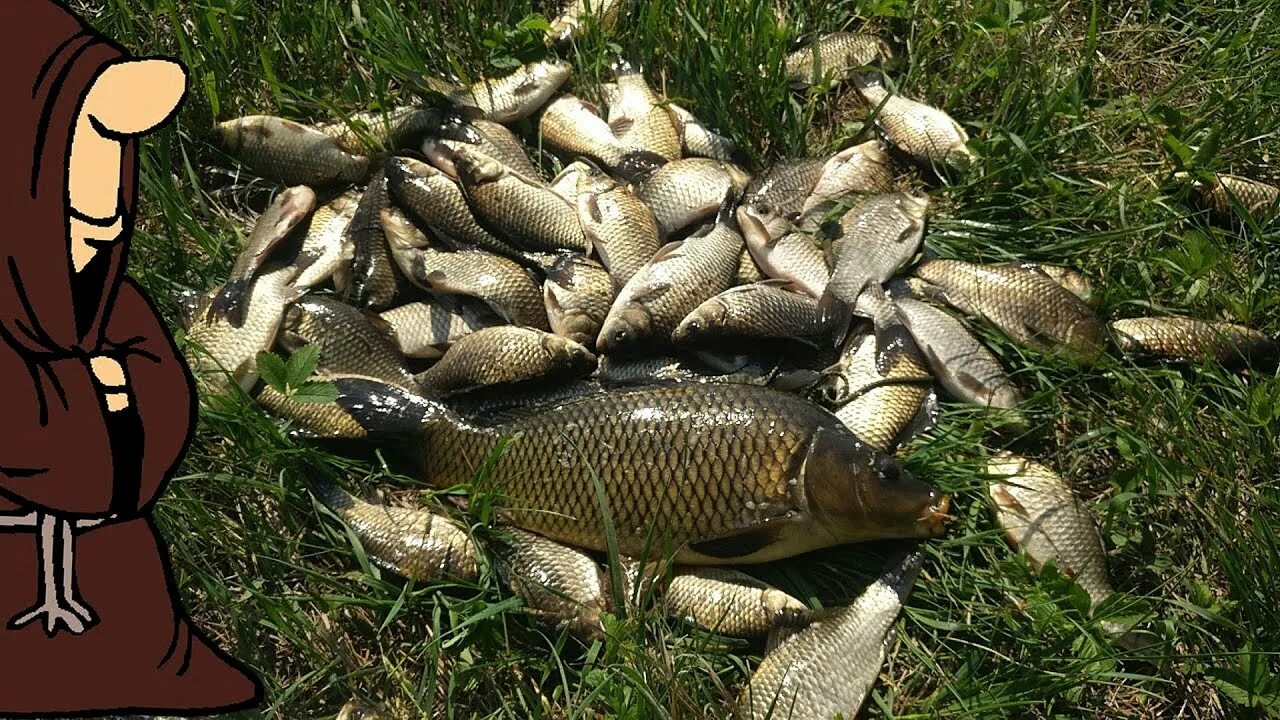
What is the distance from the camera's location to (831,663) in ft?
9.58

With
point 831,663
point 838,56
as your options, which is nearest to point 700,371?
point 831,663

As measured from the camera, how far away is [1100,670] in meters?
2.96

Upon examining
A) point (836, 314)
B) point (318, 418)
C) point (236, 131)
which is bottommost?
point (836, 314)

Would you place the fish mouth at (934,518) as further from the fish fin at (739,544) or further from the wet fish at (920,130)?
the wet fish at (920,130)

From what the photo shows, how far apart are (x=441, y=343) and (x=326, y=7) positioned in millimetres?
1728

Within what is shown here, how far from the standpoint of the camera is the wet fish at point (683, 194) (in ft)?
12.4

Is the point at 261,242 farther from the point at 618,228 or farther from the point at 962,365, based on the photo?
the point at 962,365

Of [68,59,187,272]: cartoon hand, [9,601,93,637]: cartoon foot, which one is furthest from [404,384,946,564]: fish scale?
[68,59,187,272]: cartoon hand

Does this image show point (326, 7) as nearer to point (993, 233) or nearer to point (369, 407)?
point (369, 407)

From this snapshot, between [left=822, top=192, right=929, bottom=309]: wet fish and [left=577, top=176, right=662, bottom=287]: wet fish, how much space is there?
69 centimetres

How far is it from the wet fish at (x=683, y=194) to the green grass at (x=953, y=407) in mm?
456

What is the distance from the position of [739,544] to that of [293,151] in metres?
2.39

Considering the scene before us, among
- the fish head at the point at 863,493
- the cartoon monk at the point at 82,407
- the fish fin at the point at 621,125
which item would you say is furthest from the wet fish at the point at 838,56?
the cartoon monk at the point at 82,407

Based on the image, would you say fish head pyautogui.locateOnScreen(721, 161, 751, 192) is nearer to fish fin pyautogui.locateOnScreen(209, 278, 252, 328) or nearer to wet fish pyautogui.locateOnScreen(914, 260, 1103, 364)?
wet fish pyautogui.locateOnScreen(914, 260, 1103, 364)
